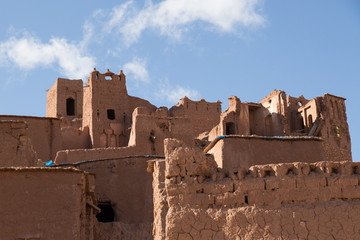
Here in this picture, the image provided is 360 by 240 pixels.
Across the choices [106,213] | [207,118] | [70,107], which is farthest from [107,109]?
[106,213]

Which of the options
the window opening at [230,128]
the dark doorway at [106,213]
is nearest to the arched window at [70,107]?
the window opening at [230,128]

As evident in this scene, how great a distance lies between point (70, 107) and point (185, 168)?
31.8m

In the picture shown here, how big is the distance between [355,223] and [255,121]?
26176mm

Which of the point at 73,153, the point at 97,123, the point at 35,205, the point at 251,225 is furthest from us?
the point at 97,123

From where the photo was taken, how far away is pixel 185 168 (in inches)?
342

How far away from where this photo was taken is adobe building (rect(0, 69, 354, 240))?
8422 mm

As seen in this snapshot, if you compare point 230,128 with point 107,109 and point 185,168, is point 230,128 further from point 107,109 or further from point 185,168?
point 185,168

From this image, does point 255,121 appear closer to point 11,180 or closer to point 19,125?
point 19,125

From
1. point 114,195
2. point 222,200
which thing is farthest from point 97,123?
point 222,200

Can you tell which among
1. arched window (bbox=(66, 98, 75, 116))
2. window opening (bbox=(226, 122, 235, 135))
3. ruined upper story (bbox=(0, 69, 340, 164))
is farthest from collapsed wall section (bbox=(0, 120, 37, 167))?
arched window (bbox=(66, 98, 75, 116))

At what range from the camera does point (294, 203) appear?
27.9 feet


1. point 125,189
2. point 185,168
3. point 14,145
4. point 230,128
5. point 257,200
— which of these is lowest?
point 257,200

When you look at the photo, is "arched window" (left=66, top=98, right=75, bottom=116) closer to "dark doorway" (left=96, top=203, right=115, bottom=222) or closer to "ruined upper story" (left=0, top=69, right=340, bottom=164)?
"ruined upper story" (left=0, top=69, right=340, bottom=164)

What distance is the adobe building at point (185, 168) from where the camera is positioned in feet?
27.6
